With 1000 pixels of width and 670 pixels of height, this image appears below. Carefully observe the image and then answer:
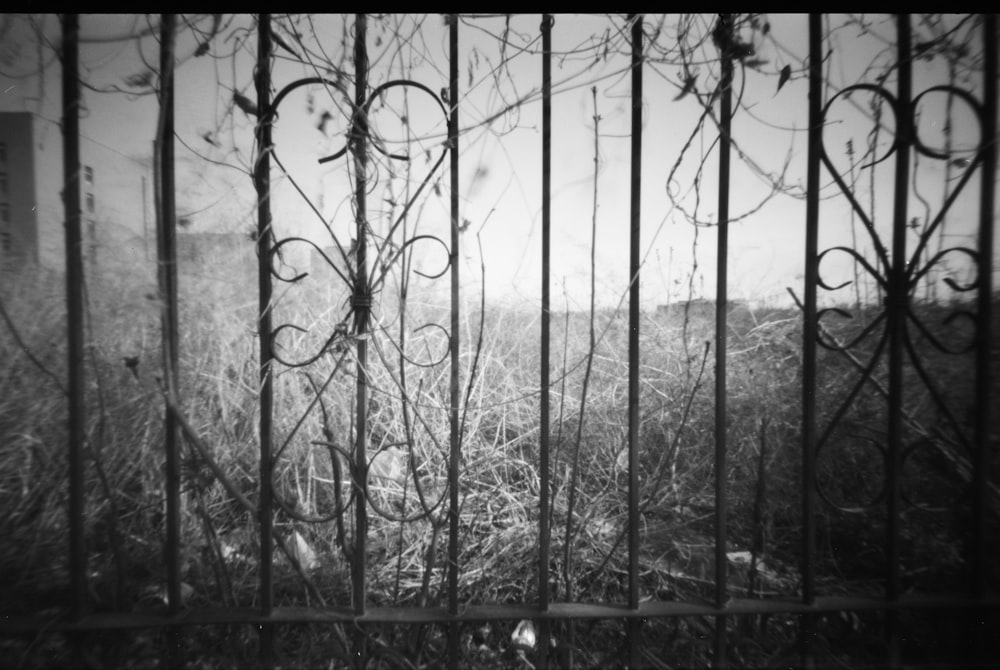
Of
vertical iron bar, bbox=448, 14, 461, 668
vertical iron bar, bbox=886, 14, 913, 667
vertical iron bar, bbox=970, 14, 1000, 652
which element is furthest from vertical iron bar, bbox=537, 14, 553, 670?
vertical iron bar, bbox=970, 14, 1000, 652

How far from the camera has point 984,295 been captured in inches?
47.8

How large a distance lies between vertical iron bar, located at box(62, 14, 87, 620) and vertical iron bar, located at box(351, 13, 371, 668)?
74 centimetres

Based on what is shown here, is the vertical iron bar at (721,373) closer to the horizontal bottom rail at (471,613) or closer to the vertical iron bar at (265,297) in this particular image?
the horizontal bottom rail at (471,613)

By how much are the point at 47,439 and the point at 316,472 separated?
111 centimetres

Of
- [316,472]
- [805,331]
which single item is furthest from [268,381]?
[805,331]

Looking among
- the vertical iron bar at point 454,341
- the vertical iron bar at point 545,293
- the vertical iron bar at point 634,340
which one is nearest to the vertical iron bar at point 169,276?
the vertical iron bar at point 454,341

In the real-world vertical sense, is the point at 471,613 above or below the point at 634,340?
below

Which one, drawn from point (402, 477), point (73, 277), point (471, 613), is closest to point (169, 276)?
point (73, 277)

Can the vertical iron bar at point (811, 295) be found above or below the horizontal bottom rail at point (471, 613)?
above

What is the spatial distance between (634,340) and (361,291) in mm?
823

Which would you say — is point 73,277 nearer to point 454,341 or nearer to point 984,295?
point 454,341

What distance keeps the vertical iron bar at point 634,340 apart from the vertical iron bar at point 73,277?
154 cm

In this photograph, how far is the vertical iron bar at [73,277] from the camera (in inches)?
44.2
